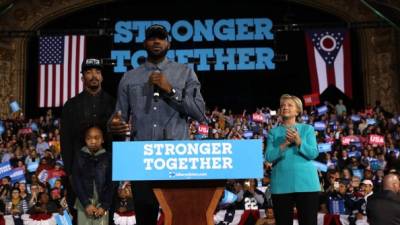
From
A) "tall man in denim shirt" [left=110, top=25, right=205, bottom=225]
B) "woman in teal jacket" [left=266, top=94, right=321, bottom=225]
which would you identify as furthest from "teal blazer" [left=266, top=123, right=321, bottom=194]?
"tall man in denim shirt" [left=110, top=25, right=205, bottom=225]

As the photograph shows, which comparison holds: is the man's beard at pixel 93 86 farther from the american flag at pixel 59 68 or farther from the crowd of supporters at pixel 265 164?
the american flag at pixel 59 68

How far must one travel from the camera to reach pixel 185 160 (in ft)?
8.48

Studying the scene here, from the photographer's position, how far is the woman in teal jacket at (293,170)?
3.73m

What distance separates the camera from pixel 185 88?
317cm

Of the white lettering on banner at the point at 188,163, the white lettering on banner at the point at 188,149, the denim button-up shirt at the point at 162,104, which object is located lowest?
the white lettering on banner at the point at 188,163

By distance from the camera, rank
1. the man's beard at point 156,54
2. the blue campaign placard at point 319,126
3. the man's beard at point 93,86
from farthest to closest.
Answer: the blue campaign placard at point 319,126 → the man's beard at point 93,86 → the man's beard at point 156,54

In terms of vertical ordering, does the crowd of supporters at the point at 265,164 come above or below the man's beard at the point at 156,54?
below

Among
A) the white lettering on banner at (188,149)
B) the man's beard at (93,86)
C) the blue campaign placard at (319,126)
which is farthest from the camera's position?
the blue campaign placard at (319,126)

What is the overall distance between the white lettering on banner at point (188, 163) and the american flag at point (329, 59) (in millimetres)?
16396

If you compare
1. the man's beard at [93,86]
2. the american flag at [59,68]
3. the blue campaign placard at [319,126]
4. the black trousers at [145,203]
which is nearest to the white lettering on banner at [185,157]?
the black trousers at [145,203]

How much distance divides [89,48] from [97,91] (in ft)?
51.5

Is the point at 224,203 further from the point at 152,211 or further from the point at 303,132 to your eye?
the point at 152,211

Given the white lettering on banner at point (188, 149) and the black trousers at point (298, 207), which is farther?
the black trousers at point (298, 207)

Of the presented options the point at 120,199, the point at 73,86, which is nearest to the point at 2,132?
the point at 73,86
